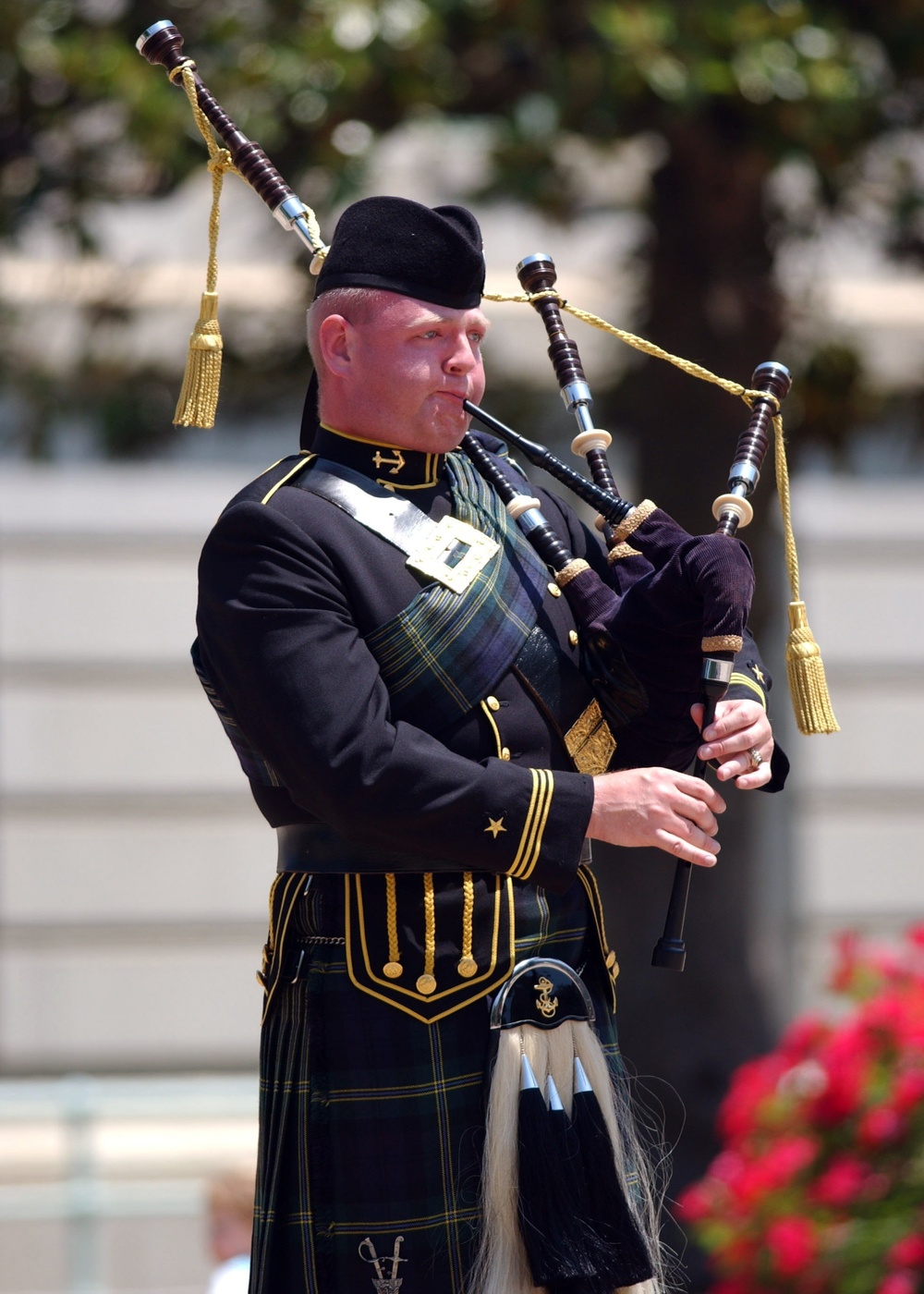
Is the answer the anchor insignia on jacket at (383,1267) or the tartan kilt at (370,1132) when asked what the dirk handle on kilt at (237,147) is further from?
the anchor insignia on jacket at (383,1267)

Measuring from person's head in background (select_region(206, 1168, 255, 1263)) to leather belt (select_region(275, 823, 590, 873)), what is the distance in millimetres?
1559

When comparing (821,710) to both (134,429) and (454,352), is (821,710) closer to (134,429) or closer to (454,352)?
(454,352)

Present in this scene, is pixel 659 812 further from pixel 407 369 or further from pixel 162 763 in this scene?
pixel 162 763

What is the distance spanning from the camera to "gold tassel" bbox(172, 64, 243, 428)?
8.05ft

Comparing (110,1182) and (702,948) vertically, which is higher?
(702,948)

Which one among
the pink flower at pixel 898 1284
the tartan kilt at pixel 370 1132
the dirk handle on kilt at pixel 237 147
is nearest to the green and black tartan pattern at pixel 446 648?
the tartan kilt at pixel 370 1132

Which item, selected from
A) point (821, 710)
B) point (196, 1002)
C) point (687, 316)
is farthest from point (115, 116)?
point (196, 1002)

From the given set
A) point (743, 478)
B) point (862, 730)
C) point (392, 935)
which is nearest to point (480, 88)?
point (743, 478)

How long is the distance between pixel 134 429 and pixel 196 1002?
10.9 feet

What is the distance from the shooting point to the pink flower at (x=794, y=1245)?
163 inches

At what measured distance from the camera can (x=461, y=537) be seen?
2.31 metres

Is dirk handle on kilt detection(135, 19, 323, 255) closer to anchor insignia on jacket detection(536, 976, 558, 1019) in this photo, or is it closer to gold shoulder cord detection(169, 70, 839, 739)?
gold shoulder cord detection(169, 70, 839, 739)

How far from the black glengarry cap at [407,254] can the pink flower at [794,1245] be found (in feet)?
8.90

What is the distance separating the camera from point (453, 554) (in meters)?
2.29
